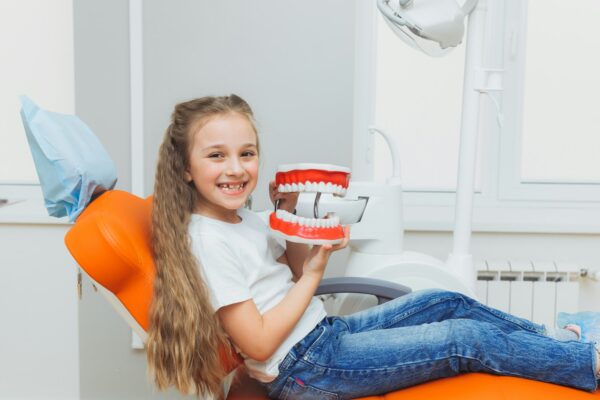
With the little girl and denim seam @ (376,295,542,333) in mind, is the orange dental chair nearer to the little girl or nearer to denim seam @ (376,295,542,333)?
the little girl

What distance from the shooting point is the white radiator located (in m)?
2.33

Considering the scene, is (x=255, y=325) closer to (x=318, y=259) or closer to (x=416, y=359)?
(x=318, y=259)

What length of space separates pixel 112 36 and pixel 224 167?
0.95 metres

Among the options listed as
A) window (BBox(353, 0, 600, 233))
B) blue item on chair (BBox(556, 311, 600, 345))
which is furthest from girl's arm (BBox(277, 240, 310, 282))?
window (BBox(353, 0, 600, 233))

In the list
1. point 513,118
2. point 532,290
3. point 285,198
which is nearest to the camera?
point 285,198

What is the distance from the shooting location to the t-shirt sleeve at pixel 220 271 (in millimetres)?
1316

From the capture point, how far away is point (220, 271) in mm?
1341

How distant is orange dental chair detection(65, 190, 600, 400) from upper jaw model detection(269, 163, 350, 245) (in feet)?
0.91

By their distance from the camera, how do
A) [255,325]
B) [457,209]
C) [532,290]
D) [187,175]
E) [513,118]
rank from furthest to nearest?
[513,118] < [532,290] < [457,209] < [187,175] < [255,325]

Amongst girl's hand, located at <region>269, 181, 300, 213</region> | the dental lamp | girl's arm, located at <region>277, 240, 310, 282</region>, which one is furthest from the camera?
the dental lamp

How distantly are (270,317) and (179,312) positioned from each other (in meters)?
0.19

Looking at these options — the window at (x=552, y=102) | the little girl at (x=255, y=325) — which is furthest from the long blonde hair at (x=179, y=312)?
the window at (x=552, y=102)

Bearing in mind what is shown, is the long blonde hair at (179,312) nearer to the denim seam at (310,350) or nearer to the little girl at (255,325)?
the little girl at (255,325)

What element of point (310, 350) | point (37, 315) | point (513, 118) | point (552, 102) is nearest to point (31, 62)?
point (37, 315)
